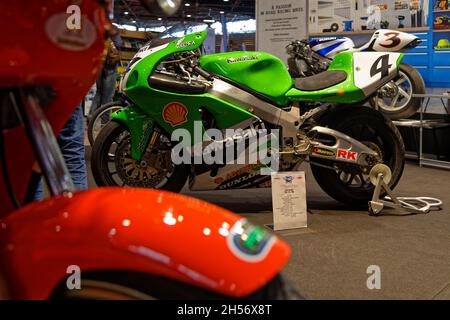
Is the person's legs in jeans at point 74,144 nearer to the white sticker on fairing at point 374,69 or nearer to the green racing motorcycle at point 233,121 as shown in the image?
the green racing motorcycle at point 233,121

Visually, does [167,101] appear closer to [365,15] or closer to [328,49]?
[328,49]

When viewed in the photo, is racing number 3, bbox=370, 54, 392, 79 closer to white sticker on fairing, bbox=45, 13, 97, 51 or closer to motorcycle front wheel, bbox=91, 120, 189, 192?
motorcycle front wheel, bbox=91, 120, 189, 192

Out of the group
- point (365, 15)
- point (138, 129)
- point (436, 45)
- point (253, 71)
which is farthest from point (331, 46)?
point (138, 129)

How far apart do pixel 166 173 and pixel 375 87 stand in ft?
3.59

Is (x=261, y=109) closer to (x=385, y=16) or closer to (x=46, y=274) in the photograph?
(x=46, y=274)

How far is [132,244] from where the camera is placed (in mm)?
690

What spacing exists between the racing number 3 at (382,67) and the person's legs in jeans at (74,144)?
60.7 inches

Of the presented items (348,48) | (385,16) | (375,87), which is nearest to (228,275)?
(375,87)

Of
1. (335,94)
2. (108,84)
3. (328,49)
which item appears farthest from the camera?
(108,84)

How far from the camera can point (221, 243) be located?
2.36 feet

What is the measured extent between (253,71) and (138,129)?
24.1 inches

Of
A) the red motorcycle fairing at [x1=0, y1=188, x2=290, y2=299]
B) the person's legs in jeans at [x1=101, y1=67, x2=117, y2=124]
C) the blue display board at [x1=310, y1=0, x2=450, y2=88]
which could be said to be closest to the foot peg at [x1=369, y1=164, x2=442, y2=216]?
the red motorcycle fairing at [x1=0, y1=188, x2=290, y2=299]

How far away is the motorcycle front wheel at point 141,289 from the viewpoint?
69 centimetres

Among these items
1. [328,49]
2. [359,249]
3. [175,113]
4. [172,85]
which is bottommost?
[359,249]
